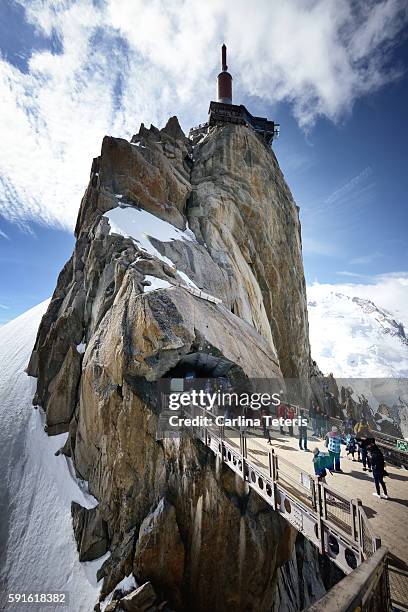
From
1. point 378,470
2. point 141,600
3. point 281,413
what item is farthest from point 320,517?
point 141,600

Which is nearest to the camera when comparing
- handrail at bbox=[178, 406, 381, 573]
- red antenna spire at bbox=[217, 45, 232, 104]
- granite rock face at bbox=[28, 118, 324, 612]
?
handrail at bbox=[178, 406, 381, 573]

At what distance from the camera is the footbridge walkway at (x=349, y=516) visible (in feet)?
10.4

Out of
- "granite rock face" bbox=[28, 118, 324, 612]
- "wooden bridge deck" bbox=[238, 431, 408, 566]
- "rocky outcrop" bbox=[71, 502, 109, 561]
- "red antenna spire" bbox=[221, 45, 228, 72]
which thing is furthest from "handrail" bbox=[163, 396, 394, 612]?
"red antenna spire" bbox=[221, 45, 228, 72]

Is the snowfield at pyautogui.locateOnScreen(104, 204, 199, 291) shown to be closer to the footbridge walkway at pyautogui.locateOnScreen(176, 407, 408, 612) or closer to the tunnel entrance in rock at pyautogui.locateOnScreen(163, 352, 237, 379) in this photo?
the tunnel entrance in rock at pyautogui.locateOnScreen(163, 352, 237, 379)

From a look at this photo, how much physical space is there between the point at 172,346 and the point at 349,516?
919cm

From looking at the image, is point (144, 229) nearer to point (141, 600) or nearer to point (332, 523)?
point (141, 600)

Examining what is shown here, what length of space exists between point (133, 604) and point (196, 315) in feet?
40.1

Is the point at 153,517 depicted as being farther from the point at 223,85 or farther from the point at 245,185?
the point at 223,85

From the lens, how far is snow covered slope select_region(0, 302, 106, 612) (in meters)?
16.2

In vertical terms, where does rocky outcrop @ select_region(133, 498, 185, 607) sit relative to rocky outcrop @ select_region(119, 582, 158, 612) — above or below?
above

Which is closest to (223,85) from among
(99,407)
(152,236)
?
(152,236)

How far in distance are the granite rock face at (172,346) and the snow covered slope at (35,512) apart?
148 centimetres

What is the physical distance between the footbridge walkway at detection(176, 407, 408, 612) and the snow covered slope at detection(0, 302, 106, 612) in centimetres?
1283

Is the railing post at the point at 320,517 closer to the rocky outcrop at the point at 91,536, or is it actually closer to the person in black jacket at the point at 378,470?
the person in black jacket at the point at 378,470
